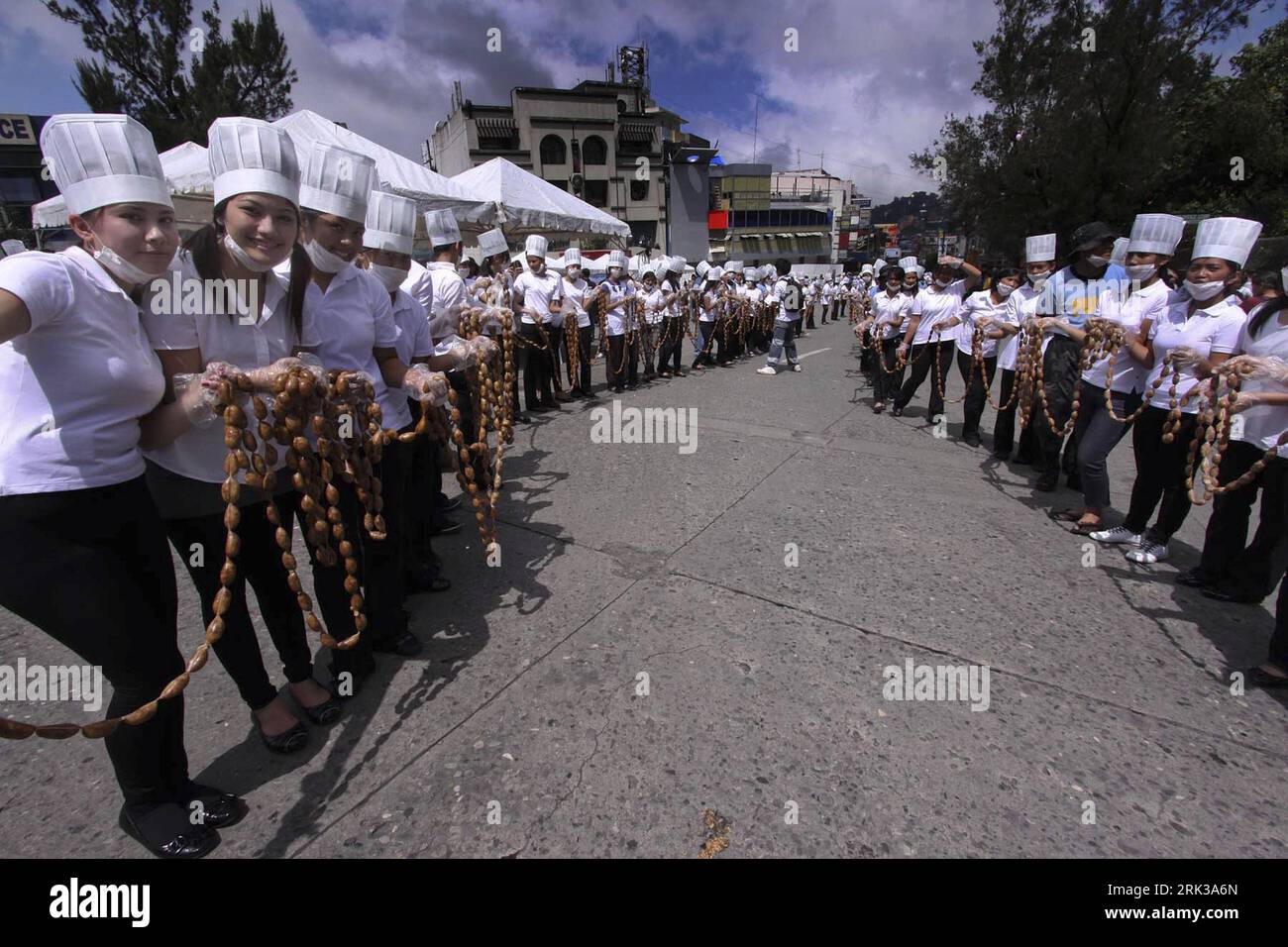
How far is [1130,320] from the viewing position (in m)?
4.31

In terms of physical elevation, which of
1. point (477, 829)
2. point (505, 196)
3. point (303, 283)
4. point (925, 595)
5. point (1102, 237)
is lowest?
point (477, 829)

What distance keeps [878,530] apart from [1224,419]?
2004 mm

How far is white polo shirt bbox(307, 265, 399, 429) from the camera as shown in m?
2.57

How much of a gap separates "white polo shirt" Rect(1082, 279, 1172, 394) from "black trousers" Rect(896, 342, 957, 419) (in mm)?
2859

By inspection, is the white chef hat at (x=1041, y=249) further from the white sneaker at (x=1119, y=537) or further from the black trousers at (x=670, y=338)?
the black trousers at (x=670, y=338)

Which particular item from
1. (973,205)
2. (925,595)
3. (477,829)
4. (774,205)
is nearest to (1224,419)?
(925,595)

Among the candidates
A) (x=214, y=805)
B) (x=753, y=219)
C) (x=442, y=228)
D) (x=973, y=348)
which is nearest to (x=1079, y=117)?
(x=973, y=348)

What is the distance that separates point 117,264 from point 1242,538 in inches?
215

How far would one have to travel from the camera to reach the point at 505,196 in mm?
10812

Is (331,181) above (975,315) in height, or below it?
above

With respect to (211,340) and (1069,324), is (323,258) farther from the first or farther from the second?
(1069,324)

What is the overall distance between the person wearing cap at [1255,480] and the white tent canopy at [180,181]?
9.31 metres

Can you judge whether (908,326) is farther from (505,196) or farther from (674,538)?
(505,196)

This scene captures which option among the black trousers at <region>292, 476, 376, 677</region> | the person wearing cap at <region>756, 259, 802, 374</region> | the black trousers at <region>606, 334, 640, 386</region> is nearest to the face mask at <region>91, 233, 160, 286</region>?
the black trousers at <region>292, 476, 376, 677</region>
